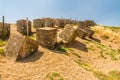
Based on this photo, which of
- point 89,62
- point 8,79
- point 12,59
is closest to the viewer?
point 8,79

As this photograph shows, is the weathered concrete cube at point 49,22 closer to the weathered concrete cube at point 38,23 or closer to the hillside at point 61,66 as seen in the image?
the weathered concrete cube at point 38,23

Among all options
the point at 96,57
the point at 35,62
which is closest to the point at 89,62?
the point at 96,57

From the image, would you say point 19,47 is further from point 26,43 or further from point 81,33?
point 81,33

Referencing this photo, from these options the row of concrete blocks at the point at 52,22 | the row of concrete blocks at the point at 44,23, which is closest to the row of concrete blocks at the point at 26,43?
the row of concrete blocks at the point at 44,23

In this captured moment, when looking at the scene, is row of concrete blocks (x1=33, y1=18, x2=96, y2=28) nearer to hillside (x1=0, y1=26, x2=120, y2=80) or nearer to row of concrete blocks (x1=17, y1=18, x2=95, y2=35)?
row of concrete blocks (x1=17, y1=18, x2=95, y2=35)

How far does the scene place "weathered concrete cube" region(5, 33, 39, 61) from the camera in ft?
78.6

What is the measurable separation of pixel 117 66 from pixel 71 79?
9.97 meters

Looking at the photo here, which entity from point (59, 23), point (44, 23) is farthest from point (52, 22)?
point (59, 23)

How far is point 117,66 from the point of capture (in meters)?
29.4

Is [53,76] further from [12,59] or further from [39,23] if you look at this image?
[39,23]

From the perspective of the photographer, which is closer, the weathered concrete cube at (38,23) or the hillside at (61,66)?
the hillside at (61,66)

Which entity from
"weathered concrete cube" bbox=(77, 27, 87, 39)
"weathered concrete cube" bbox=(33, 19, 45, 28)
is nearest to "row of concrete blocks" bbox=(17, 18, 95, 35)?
"weathered concrete cube" bbox=(33, 19, 45, 28)

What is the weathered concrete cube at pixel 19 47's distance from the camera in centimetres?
2395

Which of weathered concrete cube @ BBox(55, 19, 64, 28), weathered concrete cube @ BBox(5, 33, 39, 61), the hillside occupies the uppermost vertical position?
weathered concrete cube @ BBox(55, 19, 64, 28)
